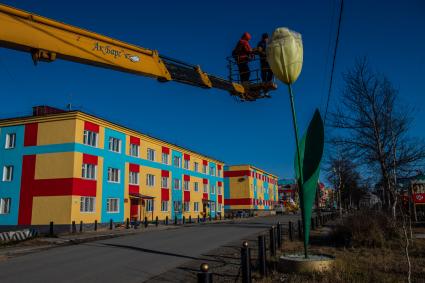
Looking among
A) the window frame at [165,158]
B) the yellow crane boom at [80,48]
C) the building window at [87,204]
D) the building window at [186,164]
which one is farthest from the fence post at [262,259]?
the building window at [186,164]

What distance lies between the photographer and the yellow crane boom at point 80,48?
25.7 feet

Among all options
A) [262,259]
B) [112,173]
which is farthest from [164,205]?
[262,259]

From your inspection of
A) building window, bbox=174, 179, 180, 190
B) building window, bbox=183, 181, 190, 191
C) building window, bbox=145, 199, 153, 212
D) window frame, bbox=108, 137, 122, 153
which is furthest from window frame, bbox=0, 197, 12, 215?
building window, bbox=183, 181, 190, 191

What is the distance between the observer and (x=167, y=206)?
4241 centimetres

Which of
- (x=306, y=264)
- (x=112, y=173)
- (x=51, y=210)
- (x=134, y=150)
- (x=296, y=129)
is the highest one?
(x=134, y=150)

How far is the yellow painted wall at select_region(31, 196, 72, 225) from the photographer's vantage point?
1095 inches

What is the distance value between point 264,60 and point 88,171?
21989 millimetres

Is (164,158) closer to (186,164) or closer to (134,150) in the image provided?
(186,164)

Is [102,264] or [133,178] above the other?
[133,178]

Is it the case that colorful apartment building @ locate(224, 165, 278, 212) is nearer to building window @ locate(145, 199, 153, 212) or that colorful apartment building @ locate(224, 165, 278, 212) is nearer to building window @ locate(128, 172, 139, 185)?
building window @ locate(145, 199, 153, 212)

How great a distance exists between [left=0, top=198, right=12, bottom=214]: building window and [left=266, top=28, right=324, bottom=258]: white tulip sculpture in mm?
28048

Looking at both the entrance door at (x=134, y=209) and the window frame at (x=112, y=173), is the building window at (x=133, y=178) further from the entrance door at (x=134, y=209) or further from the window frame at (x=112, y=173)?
the window frame at (x=112, y=173)

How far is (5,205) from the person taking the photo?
3041 centimetres

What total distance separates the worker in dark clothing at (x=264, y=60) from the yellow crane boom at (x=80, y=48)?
1.87 metres
